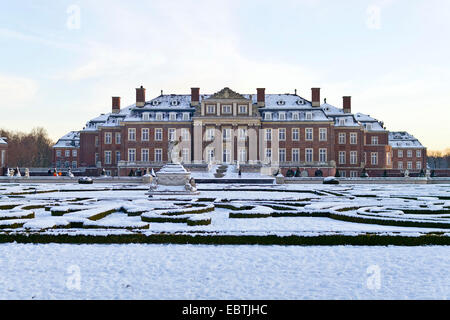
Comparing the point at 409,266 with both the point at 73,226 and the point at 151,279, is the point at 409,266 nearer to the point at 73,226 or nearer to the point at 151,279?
the point at 151,279

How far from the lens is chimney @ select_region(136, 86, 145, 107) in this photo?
52281mm

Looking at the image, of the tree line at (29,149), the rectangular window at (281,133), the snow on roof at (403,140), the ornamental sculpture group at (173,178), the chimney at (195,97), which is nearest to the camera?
the ornamental sculpture group at (173,178)

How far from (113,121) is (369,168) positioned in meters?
33.9

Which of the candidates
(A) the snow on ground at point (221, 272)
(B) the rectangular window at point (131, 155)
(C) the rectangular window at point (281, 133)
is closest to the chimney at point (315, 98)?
(C) the rectangular window at point (281, 133)

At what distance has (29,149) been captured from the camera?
8706 cm

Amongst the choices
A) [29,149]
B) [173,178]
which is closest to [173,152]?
[173,178]

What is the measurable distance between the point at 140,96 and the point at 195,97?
268 inches

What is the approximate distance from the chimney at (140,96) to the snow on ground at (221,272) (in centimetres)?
4568

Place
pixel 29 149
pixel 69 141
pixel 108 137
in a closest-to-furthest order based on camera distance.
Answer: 1. pixel 108 137
2. pixel 69 141
3. pixel 29 149

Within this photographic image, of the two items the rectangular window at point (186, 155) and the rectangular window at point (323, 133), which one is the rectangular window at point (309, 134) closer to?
the rectangular window at point (323, 133)

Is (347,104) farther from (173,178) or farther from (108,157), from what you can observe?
(173,178)

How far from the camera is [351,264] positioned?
22.6 feet

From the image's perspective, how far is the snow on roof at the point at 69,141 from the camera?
230ft
